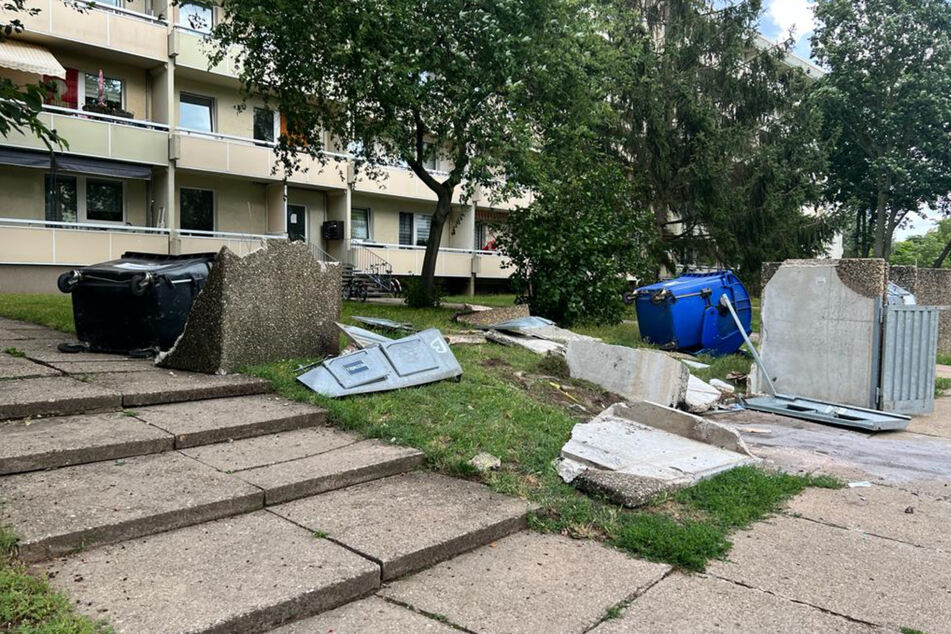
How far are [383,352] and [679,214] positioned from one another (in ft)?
64.3

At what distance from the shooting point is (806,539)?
383 cm

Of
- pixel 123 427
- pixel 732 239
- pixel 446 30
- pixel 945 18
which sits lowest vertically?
pixel 123 427

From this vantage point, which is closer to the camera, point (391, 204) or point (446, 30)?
point (446, 30)

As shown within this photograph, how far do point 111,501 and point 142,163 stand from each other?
18.7 m

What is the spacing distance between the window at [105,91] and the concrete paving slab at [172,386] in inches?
675

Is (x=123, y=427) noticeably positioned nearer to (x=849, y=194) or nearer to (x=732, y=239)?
(x=732, y=239)

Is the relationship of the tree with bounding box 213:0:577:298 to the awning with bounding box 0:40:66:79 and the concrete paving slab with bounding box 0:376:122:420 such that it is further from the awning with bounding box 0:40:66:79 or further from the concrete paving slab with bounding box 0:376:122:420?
the concrete paving slab with bounding box 0:376:122:420

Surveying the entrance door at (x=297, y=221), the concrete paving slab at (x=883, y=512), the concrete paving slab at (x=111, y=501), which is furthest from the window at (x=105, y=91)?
the concrete paving slab at (x=883, y=512)

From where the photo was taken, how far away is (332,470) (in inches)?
160

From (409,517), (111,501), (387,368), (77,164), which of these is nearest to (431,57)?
(387,368)

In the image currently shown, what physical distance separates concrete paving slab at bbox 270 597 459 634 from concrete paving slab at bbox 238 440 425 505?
3.46ft

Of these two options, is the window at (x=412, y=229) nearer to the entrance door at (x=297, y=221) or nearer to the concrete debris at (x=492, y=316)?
the entrance door at (x=297, y=221)

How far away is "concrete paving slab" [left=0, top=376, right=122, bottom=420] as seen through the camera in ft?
14.2

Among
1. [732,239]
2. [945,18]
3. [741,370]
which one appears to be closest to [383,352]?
[741,370]
